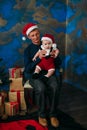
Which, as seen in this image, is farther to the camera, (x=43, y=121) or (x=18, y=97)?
(x=18, y=97)

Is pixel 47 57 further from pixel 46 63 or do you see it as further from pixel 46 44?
pixel 46 44

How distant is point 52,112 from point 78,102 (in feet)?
3.43

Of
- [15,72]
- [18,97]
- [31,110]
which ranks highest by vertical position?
[15,72]

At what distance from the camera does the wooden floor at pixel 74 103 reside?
3.72 meters

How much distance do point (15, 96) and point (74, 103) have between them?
1.10 m

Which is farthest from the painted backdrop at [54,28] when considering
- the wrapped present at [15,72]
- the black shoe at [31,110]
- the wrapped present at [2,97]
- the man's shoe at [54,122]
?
the man's shoe at [54,122]

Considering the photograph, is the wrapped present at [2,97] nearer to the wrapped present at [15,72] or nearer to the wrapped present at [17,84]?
the wrapped present at [17,84]

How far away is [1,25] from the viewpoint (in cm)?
464

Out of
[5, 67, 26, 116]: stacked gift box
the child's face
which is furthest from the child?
[5, 67, 26, 116]: stacked gift box

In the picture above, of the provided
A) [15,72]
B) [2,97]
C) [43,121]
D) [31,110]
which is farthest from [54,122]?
[15,72]

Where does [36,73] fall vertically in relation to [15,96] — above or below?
above

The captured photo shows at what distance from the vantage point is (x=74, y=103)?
14.0ft

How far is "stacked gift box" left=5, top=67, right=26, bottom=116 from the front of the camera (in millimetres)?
3770

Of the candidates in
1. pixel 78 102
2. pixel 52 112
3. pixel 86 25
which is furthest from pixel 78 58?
pixel 52 112
